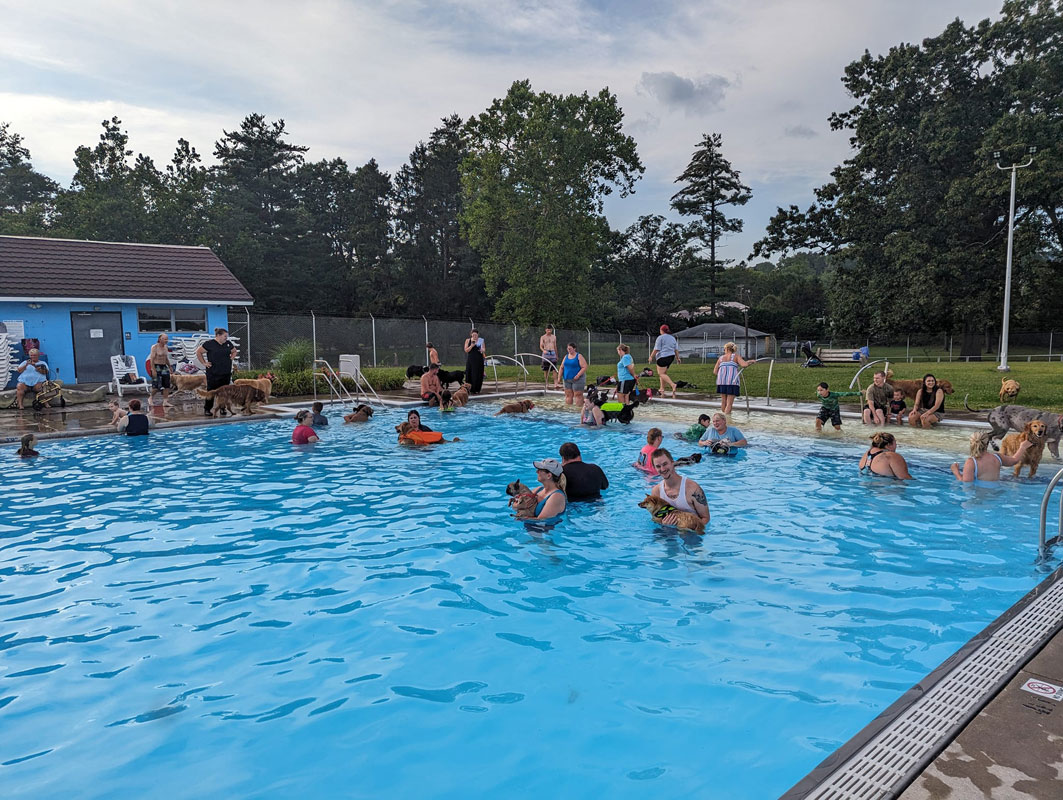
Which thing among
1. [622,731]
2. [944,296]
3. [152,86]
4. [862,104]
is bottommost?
[622,731]

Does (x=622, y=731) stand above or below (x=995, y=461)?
below

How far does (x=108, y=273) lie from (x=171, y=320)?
2697 millimetres

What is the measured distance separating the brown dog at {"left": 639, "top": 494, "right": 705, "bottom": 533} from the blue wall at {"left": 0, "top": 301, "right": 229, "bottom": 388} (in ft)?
69.9

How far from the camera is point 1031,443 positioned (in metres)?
8.84

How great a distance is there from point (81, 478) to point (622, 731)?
951 cm

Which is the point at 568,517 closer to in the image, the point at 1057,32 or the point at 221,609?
the point at 221,609

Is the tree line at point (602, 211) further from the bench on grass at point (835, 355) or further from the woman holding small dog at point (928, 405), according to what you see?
the woman holding small dog at point (928, 405)

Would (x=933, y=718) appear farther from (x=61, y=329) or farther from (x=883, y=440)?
(x=61, y=329)

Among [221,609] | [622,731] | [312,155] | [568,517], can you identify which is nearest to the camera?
[622,731]

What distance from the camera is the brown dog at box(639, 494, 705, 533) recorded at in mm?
6961

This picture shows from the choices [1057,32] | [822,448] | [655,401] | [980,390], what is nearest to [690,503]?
[822,448]

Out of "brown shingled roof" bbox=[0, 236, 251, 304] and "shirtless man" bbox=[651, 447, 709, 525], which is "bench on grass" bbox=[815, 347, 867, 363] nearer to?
"brown shingled roof" bbox=[0, 236, 251, 304]

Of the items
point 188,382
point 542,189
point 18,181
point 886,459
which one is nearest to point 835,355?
point 542,189

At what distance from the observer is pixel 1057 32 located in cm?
3347
